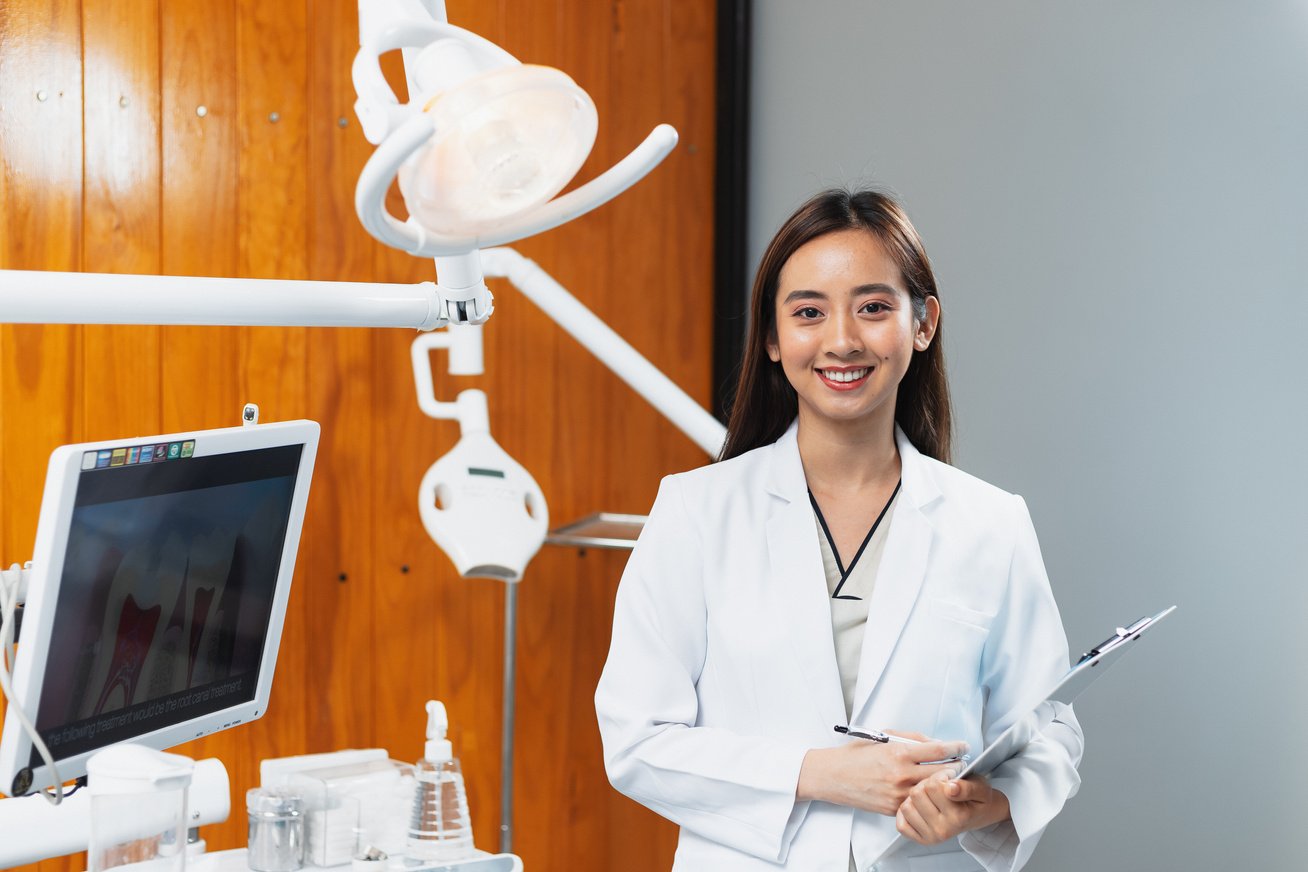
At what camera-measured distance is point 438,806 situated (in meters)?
1.76

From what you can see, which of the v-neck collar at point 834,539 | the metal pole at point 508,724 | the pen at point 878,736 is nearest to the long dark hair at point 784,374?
the v-neck collar at point 834,539

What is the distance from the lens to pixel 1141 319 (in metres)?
2.26

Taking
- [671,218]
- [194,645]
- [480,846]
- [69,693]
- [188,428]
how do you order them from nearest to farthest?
[69,693] → [194,645] → [188,428] → [480,846] → [671,218]

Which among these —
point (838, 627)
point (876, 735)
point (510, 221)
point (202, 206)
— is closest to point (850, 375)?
point (838, 627)

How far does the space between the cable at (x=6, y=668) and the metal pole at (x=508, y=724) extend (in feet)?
4.15

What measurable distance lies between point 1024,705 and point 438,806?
2.58 feet

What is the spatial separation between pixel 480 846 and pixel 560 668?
38cm

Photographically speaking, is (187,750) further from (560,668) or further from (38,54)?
(38,54)

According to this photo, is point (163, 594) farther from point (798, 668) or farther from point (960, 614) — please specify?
point (960, 614)

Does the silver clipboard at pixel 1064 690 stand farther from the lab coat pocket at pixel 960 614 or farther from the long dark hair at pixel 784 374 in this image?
the long dark hair at pixel 784 374

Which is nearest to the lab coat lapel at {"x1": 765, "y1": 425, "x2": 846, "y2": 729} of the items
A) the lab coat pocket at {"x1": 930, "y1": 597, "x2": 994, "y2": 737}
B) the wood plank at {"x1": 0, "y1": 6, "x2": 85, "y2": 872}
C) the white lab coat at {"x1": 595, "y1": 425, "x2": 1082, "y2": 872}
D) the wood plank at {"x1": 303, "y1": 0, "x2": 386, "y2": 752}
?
the white lab coat at {"x1": 595, "y1": 425, "x2": 1082, "y2": 872}

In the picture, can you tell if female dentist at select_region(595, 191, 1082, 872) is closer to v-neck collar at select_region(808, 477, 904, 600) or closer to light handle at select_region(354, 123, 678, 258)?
v-neck collar at select_region(808, 477, 904, 600)

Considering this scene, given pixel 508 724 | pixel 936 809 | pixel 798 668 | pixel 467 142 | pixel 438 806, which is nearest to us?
pixel 467 142

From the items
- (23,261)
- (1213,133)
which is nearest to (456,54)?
(23,261)
